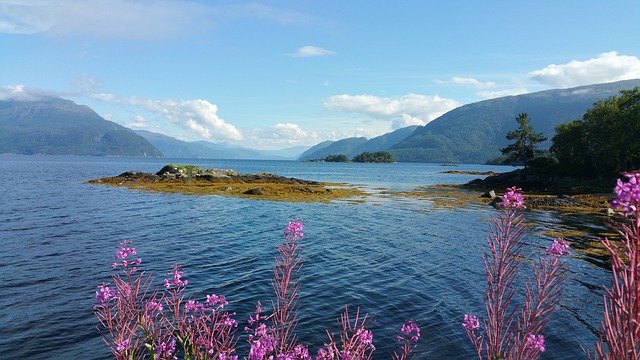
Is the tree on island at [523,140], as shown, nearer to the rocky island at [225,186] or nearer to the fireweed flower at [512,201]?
the rocky island at [225,186]

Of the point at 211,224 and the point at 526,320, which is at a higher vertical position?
the point at 526,320

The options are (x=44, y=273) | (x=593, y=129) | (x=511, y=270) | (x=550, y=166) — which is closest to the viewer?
(x=511, y=270)

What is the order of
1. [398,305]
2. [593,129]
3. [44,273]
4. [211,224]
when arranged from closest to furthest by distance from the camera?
[398,305]
[44,273]
[211,224]
[593,129]

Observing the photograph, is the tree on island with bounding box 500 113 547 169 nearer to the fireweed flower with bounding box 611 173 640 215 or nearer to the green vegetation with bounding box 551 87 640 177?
the green vegetation with bounding box 551 87 640 177

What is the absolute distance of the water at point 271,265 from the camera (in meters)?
14.3

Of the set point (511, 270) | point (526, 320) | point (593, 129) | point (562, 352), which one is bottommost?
point (562, 352)

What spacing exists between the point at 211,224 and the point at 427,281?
21.2m

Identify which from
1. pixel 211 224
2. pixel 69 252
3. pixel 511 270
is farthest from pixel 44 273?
pixel 511 270

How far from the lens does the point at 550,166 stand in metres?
87.2

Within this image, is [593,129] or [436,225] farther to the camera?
[593,129]

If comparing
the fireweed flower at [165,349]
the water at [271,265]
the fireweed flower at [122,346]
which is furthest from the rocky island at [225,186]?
the fireweed flower at [122,346]

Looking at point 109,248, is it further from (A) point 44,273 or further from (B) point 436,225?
(B) point 436,225

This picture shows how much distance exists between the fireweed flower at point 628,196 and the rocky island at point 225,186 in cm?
5158

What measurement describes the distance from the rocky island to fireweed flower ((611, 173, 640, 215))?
51576mm
